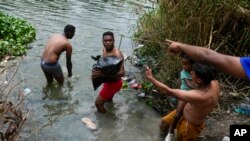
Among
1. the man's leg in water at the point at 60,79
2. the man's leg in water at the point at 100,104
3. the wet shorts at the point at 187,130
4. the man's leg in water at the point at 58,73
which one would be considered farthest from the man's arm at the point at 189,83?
the man's leg in water at the point at 60,79

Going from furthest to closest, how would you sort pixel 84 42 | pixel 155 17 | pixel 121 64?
pixel 84 42, pixel 155 17, pixel 121 64

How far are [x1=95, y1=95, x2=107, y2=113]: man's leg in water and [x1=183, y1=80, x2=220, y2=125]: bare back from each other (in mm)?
1903

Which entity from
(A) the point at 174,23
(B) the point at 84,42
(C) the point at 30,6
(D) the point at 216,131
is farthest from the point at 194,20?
(C) the point at 30,6

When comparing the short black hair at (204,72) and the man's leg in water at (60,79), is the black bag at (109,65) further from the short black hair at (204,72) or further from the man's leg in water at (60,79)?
the short black hair at (204,72)

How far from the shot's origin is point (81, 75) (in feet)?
29.3

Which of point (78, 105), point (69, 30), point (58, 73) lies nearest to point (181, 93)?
point (78, 105)

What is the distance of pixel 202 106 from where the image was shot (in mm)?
4938

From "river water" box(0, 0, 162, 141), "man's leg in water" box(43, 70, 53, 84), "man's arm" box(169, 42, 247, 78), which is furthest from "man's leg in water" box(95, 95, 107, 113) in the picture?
"man's arm" box(169, 42, 247, 78)

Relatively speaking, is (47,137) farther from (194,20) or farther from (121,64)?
(194,20)

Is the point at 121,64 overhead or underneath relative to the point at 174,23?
underneath

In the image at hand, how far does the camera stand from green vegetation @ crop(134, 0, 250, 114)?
6629 millimetres

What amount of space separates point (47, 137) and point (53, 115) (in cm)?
89

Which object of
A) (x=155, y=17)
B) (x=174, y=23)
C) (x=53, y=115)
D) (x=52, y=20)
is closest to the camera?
(x=53, y=115)

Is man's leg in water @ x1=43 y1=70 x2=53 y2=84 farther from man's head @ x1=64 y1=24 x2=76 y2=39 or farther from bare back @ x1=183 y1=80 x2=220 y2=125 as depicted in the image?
bare back @ x1=183 y1=80 x2=220 y2=125
